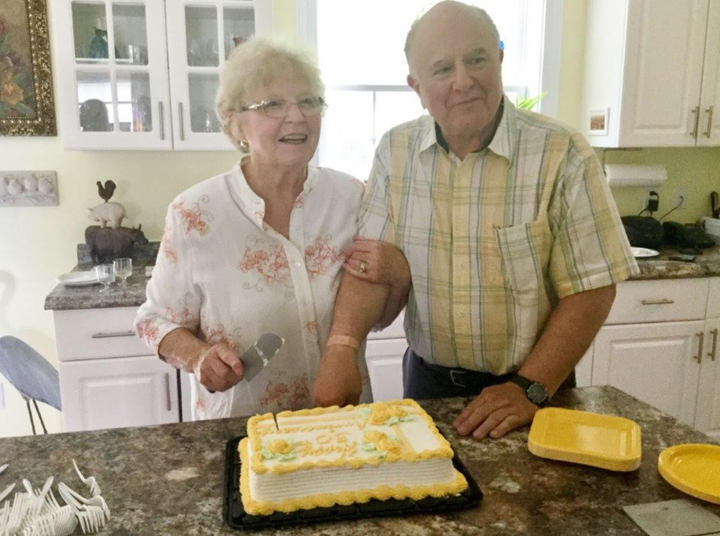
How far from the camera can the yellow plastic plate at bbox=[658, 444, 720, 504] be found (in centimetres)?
90

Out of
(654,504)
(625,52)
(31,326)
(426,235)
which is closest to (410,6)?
(625,52)

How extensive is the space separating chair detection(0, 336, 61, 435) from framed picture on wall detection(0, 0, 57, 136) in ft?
3.08

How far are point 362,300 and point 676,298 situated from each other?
183 cm

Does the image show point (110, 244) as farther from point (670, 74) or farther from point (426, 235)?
point (670, 74)

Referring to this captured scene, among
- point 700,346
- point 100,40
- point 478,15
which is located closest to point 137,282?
point 100,40

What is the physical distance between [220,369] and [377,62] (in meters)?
2.16

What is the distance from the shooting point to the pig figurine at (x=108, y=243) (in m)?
2.59

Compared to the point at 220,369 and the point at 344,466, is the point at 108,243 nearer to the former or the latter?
the point at 220,369

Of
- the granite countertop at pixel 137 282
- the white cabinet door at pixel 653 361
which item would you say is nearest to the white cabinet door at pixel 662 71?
the granite countertop at pixel 137 282

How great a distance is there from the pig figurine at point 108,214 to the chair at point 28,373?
626 mm

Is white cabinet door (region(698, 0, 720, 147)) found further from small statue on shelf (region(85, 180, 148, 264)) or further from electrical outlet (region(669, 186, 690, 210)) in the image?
small statue on shelf (region(85, 180, 148, 264))

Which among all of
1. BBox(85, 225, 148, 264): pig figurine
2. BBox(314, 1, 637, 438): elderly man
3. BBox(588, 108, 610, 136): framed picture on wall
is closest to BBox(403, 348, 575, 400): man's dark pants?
BBox(314, 1, 637, 438): elderly man

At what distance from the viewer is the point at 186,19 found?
2.38 m

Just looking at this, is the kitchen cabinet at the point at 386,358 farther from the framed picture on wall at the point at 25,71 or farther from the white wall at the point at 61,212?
the framed picture on wall at the point at 25,71
